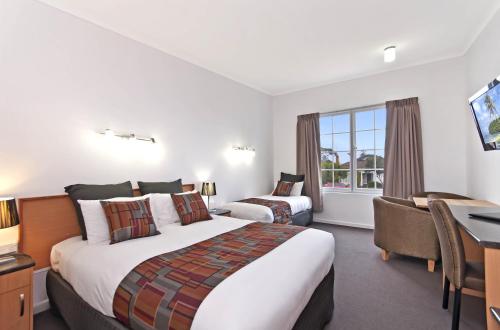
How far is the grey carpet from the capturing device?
6.37 ft

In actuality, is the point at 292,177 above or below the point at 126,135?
below

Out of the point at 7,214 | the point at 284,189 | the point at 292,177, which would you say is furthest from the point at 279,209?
the point at 7,214

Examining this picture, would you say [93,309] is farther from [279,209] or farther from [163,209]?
[279,209]

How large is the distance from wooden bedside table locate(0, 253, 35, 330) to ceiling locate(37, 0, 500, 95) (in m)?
2.44

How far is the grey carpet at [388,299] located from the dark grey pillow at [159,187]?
1.39 metres

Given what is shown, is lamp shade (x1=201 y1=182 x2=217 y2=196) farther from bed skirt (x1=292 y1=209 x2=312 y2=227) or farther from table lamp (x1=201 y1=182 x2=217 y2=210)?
bed skirt (x1=292 y1=209 x2=312 y2=227)

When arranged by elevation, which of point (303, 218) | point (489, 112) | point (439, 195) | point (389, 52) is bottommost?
point (303, 218)

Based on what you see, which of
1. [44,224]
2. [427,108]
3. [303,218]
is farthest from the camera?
[303,218]

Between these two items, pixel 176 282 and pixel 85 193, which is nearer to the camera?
pixel 176 282

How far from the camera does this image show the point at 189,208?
108 inches

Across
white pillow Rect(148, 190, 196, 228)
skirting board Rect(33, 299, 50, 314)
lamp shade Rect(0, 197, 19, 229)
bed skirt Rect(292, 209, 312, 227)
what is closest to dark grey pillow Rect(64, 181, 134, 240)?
white pillow Rect(148, 190, 196, 228)

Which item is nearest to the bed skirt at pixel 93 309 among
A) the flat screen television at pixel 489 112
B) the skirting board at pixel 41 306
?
the skirting board at pixel 41 306

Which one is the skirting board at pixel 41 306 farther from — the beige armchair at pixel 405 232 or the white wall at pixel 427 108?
the white wall at pixel 427 108

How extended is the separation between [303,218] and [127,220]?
3.24 m
